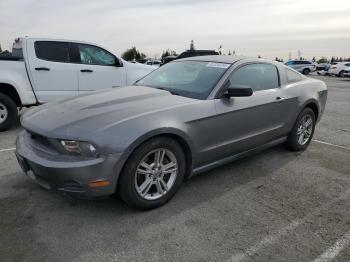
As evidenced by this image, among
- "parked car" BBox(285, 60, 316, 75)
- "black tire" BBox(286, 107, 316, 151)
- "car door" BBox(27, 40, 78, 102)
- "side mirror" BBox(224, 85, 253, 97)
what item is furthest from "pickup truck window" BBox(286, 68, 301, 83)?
"parked car" BBox(285, 60, 316, 75)

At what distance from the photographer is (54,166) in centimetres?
294

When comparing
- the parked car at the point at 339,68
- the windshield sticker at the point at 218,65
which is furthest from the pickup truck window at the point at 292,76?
the parked car at the point at 339,68

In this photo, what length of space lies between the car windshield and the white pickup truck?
2.90 metres

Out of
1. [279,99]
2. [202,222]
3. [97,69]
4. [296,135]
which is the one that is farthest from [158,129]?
[97,69]

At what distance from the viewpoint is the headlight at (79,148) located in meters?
2.92

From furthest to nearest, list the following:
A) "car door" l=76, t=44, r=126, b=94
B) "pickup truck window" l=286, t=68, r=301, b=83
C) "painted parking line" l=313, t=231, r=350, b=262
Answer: "car door" l=76, t=44, r=126, b=94 → "pickup truck window" l=286, t=68, r=301, b=83 → "painted parking line" l=313, t=231, r=350, b=262

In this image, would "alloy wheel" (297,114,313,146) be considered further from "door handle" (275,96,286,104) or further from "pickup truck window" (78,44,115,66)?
"pickup truck window" (78,44,115,66)

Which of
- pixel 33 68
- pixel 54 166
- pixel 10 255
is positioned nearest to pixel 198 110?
pixel 54 166

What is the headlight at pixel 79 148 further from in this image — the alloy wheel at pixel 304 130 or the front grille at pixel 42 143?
the alloy wheel at pixel 304 130

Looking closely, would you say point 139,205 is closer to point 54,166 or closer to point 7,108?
point 54,166

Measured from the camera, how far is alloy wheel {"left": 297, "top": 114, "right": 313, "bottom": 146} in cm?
518

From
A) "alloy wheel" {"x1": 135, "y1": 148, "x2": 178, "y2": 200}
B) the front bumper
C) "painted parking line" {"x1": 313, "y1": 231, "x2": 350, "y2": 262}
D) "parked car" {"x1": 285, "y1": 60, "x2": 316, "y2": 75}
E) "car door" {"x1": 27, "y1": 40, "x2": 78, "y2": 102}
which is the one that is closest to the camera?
"painted parking line" {"x1": 313, "y1": 231, "x2": 350, "y2": 262}

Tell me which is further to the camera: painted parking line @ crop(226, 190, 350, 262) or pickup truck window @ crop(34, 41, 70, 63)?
pickup truck window @ crop(34, 41, 70, 63)

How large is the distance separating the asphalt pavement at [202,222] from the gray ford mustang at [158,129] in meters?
0.29
